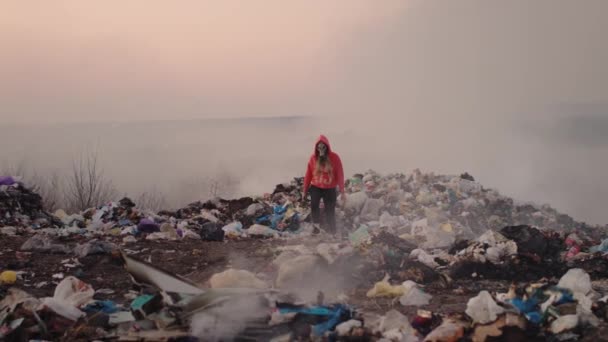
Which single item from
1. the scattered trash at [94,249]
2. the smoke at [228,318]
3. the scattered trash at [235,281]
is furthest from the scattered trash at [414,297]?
the scattered trash at [94,249]

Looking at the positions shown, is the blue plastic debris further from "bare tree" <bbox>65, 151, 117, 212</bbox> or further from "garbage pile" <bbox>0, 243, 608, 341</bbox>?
"bare tree" <bbox>65, 151, 117, 212</bbox>

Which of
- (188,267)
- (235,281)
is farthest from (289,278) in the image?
(188,267)

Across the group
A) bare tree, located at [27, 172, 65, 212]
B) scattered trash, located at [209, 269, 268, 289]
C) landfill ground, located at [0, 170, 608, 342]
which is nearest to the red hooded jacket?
landfill ground, located at [0, 170, 608, 342]

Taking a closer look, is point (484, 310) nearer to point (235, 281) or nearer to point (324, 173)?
point (235, 281)

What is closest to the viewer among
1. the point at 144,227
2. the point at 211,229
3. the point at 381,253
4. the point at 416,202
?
the point at 381,253

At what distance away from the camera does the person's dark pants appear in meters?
7.70

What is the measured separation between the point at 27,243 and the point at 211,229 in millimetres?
2147

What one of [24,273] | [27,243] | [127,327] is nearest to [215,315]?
[127,327]

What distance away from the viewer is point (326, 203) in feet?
25.6

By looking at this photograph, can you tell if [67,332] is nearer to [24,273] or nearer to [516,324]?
[24,273]

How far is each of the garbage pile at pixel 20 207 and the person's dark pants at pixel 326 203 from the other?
13.4 feet

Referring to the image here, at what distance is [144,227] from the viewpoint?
8.10 m

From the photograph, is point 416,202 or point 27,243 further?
point 416,202

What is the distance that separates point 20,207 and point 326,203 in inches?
196
